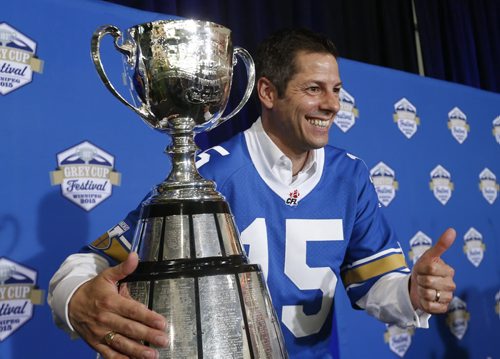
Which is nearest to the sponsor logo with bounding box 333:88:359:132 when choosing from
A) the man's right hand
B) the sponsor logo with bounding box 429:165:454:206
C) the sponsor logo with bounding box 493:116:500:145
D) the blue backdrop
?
the sponsor logo with bounding box 429:165:454:206

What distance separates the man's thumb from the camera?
65 centimetres

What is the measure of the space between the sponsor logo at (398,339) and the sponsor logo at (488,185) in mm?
797

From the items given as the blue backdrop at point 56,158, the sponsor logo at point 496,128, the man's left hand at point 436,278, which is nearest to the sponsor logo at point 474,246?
the sponsor logo at point 496,128

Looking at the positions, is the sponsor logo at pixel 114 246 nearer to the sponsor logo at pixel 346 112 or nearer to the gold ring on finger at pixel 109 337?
the gold ring on finger at pixel 109 337

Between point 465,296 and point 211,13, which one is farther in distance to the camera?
point 465,296

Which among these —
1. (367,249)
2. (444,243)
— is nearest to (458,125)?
(367,249)

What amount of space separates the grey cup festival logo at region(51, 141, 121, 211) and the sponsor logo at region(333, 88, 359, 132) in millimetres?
1010

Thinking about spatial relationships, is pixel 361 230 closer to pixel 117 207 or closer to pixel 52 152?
pixel 117 207

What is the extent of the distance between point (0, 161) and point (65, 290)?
560 mm

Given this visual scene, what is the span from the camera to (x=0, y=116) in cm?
125

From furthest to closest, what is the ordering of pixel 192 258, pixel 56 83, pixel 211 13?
pixel 211 13, pixel 56 83, pixel 192 258

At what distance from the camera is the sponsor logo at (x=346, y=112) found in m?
2.18

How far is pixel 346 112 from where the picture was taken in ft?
7.24

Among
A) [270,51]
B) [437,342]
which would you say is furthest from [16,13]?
[437,342]
